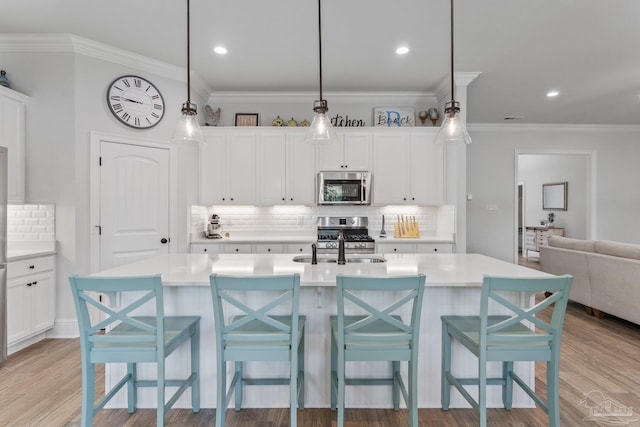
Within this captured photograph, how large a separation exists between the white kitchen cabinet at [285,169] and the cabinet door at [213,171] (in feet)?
1.55

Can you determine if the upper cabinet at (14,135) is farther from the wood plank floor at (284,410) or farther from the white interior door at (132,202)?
the wood plank floor at (284,410)

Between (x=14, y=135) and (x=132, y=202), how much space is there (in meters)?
1.14

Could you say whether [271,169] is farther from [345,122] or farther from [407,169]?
[407,169]

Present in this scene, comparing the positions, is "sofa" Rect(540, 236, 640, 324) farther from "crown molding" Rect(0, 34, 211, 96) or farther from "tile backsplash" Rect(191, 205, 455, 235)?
"crown molding" Rect(0, 34, 211, 96)

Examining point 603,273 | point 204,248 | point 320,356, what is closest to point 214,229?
point 204,248

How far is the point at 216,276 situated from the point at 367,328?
34.3 inches

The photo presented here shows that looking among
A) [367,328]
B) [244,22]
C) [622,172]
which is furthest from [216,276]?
[622,172]

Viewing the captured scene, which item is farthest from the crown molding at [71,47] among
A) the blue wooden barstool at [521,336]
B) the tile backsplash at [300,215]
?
the blue wooden barstool at [521,336]

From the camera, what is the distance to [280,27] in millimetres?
3023

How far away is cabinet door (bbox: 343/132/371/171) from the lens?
175 inches

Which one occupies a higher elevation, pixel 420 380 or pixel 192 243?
pixel 192 243

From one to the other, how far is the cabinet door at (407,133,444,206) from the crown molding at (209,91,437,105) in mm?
612

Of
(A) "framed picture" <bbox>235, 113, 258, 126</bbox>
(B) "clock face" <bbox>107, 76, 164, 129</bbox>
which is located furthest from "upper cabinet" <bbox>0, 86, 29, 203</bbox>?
(A) "framed picture" <bbox>235, 113, 258, 126</bbox>

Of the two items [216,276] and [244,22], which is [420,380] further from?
[244,22]
